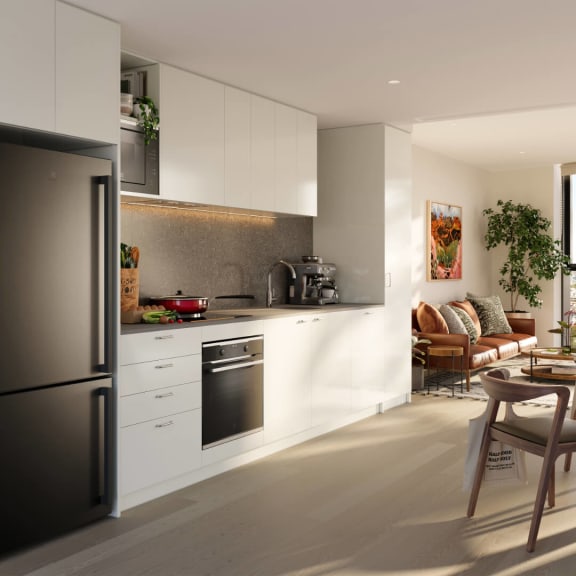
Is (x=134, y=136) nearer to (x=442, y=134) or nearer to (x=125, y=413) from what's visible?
(x=125, y=413)

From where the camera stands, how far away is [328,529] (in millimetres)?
3352

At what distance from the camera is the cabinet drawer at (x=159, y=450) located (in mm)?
3566

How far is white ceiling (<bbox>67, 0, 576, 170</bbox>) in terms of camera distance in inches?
130

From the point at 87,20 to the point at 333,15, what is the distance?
115cm

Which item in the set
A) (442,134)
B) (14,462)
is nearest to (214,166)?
(14,462)

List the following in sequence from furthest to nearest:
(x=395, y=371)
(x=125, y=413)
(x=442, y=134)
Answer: (x=442, y=134)
(x=395, y=371)
(x=125, y=413)

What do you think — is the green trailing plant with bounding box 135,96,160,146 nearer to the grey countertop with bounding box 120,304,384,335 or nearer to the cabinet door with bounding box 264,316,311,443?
the grey countertop with bounding box 120,304,384,335

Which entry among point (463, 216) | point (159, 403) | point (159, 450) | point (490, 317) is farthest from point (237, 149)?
point (463, 216)

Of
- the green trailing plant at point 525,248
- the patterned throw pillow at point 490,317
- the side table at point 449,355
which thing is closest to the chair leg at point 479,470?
the side table at point 449,355

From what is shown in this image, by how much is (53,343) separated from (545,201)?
321 inches

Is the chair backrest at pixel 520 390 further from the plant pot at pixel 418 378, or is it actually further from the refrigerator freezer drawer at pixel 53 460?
the plant pot at pixel 418 378

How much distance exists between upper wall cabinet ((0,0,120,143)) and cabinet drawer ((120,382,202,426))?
1.31 metres

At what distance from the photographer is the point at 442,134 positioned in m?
7.33

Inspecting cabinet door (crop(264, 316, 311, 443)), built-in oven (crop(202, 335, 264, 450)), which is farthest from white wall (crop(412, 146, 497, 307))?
built-in oven (crop(202, 335, 264, 450))
